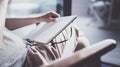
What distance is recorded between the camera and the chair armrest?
23.0 inches

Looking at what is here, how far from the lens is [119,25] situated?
3.74 m

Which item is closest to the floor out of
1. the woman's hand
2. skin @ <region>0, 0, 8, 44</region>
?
the woman's hand

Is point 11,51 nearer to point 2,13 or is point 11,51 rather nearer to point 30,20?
point 2,13

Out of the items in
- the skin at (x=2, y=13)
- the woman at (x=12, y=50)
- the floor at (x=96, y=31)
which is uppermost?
the skin at (x=2, y=13)

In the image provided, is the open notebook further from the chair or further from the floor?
the floor

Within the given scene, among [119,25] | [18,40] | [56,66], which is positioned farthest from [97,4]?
[56,66]

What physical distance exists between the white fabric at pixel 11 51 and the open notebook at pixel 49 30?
0.11m

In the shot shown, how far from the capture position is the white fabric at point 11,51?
771 mm

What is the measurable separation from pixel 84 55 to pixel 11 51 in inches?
11.9

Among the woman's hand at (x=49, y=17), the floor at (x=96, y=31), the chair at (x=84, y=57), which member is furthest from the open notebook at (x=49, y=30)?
the floor at (x=96, y=31)

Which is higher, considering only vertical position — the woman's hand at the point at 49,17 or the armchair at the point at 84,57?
the woman's hand at the point at 49,17

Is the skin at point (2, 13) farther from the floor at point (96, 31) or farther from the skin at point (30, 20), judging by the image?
the floor at point (96, 31)

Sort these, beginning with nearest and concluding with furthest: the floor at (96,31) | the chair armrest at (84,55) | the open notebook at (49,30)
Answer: the chair armrest at (84,55) → the open notebook at (49,30) → the floor at (96,31)

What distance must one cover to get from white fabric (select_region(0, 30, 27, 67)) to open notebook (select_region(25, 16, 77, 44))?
0.35 feet
